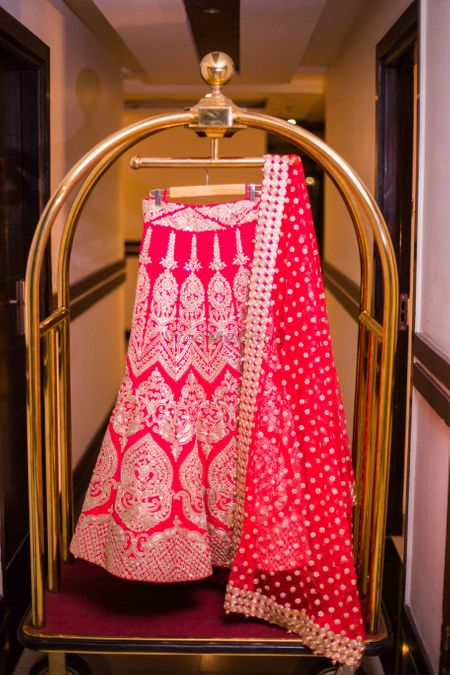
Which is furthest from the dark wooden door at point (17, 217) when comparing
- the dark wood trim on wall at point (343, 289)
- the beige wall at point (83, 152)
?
the dark wood trim on wall at point (343, 289)

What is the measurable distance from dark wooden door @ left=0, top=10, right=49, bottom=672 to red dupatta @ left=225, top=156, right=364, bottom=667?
1.16 metres

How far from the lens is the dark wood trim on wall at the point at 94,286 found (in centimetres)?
349

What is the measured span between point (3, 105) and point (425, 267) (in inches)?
61.6

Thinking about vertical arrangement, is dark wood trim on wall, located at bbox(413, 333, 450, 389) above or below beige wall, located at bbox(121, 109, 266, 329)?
below

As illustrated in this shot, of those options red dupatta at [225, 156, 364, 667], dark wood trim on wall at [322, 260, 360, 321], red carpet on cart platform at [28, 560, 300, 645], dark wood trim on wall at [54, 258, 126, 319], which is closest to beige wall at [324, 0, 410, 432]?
dark wood trim on wall at [322, 260, 360, 321]

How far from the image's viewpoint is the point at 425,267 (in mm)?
2115

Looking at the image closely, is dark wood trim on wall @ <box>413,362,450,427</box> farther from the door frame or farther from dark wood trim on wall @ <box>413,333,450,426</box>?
the door frame

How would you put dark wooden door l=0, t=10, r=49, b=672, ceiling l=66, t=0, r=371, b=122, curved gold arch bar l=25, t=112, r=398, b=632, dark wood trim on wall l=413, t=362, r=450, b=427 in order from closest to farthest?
curved gold arch bar l=25, t=112, r=398, b=632 → dark wood trim on wall l=413, t=362, r=450, b=427 → dark wooden door l=0, t=10, r=49, b=672 → ceiling l=66, t=0, r=371, b=122

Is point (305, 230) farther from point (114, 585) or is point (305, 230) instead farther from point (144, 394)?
point (114, 585)

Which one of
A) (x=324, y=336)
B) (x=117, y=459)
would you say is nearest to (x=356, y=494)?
(x=324, y=336)

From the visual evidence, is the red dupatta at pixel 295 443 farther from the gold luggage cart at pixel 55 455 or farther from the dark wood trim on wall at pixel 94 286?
the dark wood trim on wall at pixel 94 286

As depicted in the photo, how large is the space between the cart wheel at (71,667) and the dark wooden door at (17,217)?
0.58 metres

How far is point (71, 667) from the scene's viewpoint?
1.97m

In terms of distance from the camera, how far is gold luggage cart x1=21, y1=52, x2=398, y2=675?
A: 1.63 m
